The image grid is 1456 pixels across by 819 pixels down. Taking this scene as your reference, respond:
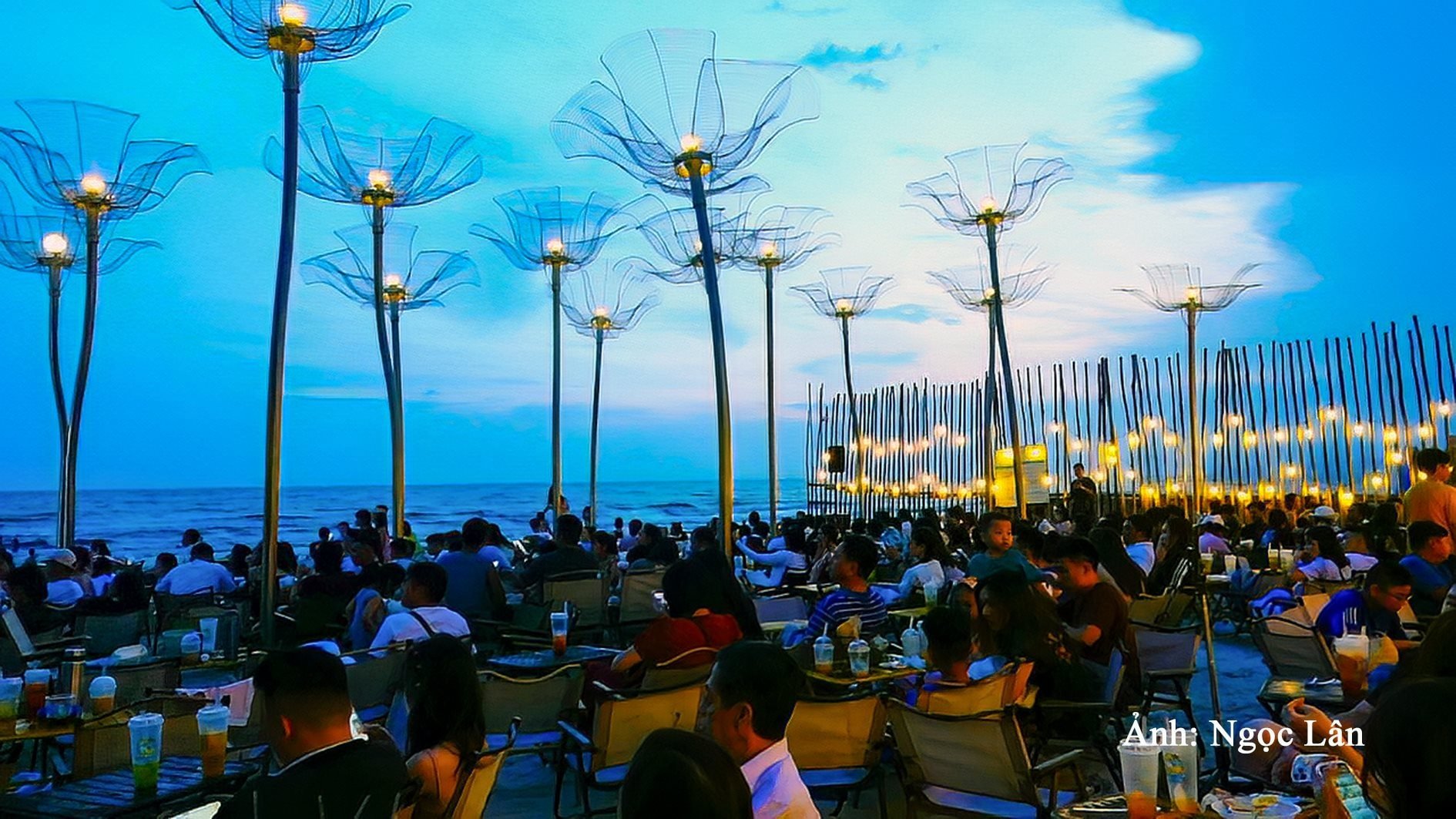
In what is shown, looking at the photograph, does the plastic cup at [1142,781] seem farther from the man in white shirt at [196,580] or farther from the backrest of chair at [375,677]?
the man in white shirt at [196,580]

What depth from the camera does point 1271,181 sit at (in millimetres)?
27859

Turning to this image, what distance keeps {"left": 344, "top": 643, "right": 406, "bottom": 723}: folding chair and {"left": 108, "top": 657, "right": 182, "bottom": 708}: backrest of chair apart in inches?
32.4

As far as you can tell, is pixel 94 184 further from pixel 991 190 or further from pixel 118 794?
pixel 991 190

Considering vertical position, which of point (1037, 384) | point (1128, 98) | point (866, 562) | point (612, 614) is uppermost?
point (1128, 98)

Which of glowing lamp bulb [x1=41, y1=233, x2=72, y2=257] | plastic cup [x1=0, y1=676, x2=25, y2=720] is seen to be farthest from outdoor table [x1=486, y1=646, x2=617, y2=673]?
glowing lamp bulb [x1=41, y1=233, x2=72, y2=257]

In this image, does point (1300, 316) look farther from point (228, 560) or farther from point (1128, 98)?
point (228, 560)

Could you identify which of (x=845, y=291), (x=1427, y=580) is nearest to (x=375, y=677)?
(x=1427, y=580)

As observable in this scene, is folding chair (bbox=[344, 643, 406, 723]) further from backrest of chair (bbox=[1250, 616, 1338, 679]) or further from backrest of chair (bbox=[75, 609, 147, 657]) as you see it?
backrest of chair (bbox=[1250, 616, 1338, 679])

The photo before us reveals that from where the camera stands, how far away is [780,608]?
8.16 m

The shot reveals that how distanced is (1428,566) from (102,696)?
23.6 ft

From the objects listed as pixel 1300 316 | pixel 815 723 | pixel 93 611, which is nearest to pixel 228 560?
pixel 93 611

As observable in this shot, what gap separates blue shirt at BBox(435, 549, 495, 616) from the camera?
29.1ft

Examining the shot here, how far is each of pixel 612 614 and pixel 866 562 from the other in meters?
3.85

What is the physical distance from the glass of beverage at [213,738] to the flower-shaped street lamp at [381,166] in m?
8.43
